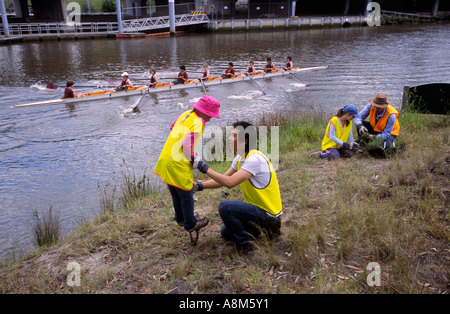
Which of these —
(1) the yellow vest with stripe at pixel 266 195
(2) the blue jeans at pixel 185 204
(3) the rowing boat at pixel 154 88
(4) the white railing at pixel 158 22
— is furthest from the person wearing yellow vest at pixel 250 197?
(4) the white railing at pixel 158 22

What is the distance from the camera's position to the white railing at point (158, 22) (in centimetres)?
4006

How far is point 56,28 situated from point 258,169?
134ft

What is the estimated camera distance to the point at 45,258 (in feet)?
15.6

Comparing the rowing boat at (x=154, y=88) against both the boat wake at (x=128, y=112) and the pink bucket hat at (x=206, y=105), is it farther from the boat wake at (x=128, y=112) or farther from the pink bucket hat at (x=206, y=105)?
the pink bucket hat at (x=206, y=105)

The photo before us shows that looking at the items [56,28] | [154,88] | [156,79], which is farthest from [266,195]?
[56,28]

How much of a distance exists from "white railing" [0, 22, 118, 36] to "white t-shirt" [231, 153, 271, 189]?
129 ft

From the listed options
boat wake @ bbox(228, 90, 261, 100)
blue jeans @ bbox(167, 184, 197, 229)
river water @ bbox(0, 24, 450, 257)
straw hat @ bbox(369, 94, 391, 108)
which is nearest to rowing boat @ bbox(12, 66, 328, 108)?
river water @ bbox(0, 24, 450, 257)

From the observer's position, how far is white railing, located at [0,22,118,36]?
3578cm

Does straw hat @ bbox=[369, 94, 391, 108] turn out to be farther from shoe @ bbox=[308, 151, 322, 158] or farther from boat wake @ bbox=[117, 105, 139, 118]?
boat wake @ bbox=[117, 105, 139, 118]

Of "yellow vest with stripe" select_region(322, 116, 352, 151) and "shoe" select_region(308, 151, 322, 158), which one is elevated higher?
"yellow vest with stripe" select_region(322, 116, 352, 151)

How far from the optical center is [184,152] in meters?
3.90

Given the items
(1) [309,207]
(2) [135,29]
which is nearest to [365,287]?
(1) [309,207]

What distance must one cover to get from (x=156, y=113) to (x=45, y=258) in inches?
424
